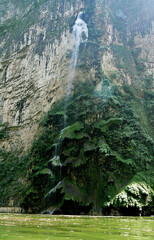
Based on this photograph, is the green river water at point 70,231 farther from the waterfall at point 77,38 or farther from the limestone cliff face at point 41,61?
the limestone cliff face at point 41,61

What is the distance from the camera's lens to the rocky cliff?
15.5 m

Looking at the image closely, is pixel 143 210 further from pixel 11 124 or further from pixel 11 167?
pixel 11 124

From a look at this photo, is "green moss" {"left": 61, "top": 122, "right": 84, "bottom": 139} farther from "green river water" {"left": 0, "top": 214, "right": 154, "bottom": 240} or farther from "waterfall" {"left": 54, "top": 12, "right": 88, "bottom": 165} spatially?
"green river water" {"left": 0, "top": 214, "right": 154, "bottom": 240}

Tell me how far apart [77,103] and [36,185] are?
8.51 meters

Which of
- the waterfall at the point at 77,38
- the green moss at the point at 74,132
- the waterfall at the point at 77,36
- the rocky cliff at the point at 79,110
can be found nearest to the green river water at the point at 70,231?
the rocky cliff at the point at 79,110

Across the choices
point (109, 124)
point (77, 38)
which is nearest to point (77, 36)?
point (77, 38)

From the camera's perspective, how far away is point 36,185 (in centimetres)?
1691

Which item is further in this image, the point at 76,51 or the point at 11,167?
the point at 76,51

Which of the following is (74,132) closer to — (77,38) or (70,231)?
(70,231)

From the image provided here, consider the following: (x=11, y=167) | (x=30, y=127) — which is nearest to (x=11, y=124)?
(x=30, y=127)

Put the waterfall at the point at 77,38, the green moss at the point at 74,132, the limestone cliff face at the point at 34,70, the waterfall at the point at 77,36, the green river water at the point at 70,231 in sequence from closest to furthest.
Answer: the green river water at the point at 70,231 → the green moss at the point at 74,132 → the waterfall at the point at 77,38 → the waterfall at the point at 77,36 → the limestone cliff face at the point at 34,70

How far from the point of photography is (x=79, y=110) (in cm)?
2059

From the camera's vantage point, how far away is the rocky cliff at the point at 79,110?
50.8 ft

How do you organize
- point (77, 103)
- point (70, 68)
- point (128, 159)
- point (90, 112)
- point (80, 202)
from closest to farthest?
point (80, 202) → point (128, 159) → point (90, 112) → point (77, 103) → point (70, 68)
